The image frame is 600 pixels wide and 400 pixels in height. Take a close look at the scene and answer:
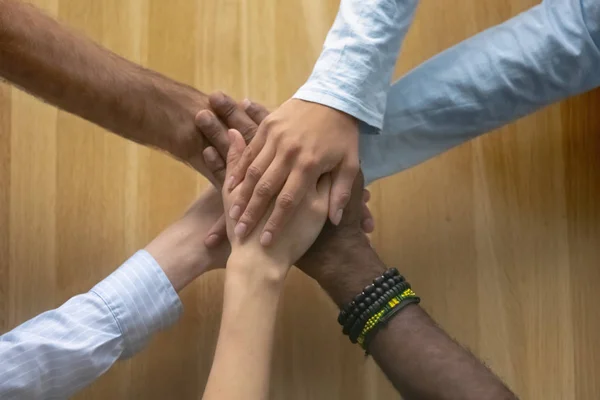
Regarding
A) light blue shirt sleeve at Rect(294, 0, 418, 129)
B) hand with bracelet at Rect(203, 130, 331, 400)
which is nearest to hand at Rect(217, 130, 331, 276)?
hand with bracelet at Rect(203, 130, 331, 400)

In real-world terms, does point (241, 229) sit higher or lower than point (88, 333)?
higher

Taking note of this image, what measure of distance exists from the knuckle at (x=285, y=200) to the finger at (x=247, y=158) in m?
0.07

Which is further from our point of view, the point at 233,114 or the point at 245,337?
the point at 233,114

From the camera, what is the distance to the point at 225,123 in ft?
2.93

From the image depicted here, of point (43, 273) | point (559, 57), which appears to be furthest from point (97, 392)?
point (559, 57)

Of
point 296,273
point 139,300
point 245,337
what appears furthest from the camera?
point 296,273

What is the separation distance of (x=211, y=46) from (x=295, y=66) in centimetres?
14

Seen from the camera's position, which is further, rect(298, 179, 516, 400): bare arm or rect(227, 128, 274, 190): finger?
rect(227, 128, 274, 190): finger

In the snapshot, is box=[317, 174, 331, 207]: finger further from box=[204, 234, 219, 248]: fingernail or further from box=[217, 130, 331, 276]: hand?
box=[204, 234, 219, 248]: fingernail

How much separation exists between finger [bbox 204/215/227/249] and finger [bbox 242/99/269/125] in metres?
0.15

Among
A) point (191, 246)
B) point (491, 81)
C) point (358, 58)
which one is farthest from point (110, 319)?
point (491, 81)

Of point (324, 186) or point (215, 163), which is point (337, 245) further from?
point (215, 163)

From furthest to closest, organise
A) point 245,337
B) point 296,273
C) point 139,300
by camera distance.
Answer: point 296,273, point 139,300, point 245,337

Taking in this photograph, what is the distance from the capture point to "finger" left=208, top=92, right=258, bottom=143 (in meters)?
0.88
